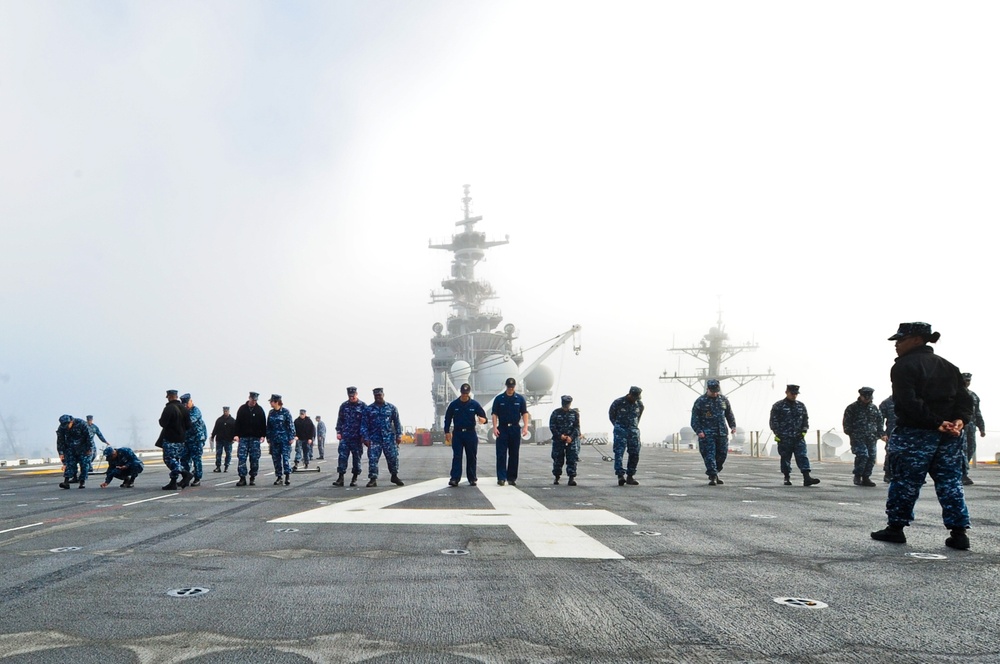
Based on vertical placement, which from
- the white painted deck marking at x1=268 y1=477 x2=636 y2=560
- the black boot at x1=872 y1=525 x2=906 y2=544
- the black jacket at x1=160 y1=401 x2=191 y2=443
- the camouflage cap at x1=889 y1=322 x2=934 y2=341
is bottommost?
the white painted deck marking at x1=268 y1=477 x2=636 y2=560

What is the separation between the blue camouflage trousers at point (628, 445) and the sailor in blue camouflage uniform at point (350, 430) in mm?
5231

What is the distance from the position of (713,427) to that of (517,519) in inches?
283

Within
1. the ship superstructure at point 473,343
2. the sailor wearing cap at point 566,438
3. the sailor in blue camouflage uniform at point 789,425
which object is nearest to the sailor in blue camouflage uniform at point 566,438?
the sailor wearing cap at point 566,438

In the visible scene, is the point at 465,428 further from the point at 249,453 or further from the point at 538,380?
the point at 538,380

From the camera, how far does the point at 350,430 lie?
14.5 metres

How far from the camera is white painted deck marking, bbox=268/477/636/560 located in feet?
20.2

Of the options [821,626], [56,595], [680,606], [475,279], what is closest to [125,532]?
[56,595]

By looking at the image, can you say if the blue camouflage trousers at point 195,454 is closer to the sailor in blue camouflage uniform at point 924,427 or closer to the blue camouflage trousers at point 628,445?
the blue camouflage trousers at point 628,445

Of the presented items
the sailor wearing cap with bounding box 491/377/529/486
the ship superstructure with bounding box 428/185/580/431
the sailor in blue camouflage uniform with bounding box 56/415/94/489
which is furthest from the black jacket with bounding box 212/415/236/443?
the ship superstructure with bounding box 428/185/580/431

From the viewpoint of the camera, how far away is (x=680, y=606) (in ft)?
13.4

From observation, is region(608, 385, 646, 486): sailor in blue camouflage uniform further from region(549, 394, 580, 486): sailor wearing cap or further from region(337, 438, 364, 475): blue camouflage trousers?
region(337, 438, 364, 475): blue camouflage trousers

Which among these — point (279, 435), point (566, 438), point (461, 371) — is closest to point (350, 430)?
point (279, 435)

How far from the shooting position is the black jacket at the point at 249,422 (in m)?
15.2

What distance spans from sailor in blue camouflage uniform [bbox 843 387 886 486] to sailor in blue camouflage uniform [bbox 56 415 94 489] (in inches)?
664
